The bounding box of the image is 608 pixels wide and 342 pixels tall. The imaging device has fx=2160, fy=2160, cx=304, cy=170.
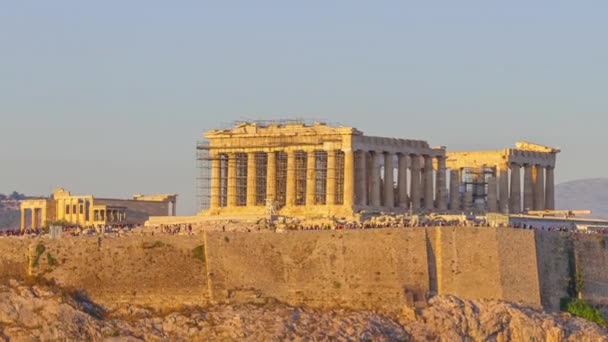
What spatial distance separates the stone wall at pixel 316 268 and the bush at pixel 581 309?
43.1 inches

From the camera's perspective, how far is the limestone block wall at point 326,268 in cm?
9475

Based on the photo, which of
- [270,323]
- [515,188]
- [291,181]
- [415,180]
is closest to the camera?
[270,323]

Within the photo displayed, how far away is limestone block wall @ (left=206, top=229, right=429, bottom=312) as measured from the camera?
94.8 m

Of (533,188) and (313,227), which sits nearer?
(313,227)

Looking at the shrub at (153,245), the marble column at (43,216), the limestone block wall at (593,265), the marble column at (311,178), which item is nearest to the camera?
the shrub at (153,245)

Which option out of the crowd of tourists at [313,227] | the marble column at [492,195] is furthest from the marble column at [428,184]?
the crowd of tourists at [313,227]

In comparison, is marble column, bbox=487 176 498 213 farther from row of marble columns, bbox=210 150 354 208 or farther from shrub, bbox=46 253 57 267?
shrub, bbox=46 253 57 267

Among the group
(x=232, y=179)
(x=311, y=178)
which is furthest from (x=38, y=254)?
(x=232, y=179)

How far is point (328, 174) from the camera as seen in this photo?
11625cm

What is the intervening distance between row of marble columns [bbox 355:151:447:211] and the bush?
63.1ft

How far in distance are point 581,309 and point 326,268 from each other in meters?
12.4

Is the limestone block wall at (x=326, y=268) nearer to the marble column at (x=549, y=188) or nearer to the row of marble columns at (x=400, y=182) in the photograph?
the row of marble columns at (x=400, y=182)

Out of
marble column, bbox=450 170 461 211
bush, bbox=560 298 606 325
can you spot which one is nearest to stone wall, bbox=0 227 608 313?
bush, bbox=560 298 606 325

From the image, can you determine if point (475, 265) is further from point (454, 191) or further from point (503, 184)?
point (503, 184)
